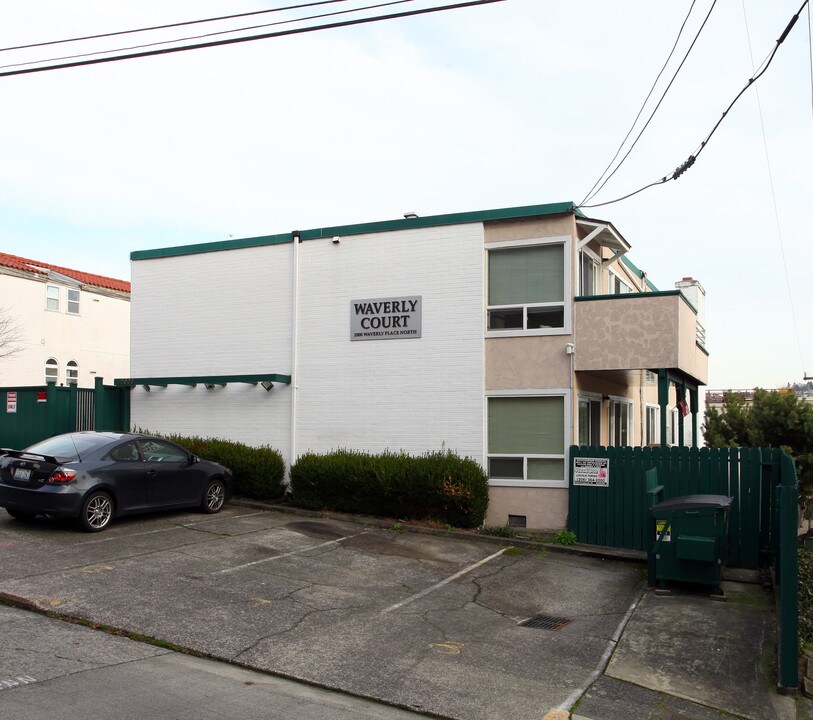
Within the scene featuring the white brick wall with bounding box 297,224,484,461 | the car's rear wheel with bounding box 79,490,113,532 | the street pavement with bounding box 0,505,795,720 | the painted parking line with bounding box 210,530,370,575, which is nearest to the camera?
the street pavement with bounding box 0,505,795,720

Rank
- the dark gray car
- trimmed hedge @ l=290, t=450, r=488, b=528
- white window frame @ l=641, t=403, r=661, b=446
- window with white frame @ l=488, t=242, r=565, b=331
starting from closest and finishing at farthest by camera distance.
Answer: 1. the dark gray car
2. trimmed hedge @ l=290, t=450, r=488, b=528
3. window with white frame @ l=488, t=242, r=565, b=331
4. white window frame @ l=641, t=403, r=661, b=446

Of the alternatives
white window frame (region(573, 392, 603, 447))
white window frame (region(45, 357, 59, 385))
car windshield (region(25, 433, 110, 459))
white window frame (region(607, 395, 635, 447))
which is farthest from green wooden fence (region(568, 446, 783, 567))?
white window frame (region(45, 357, 59, 385))

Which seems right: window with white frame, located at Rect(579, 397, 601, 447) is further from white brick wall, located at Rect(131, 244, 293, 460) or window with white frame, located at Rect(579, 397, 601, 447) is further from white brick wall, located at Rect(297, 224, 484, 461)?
white brick wall, located at Rect(131, 244, 293, 460)

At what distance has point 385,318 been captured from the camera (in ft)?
49.0

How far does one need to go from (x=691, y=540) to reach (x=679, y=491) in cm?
259

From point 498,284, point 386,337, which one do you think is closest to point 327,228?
point 386,337

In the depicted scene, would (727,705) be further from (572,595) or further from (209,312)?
(209,312)

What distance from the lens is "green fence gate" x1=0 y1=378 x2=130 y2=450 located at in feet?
56.0

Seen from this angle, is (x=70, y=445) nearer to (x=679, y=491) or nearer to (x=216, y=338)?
(x=216, y=338)

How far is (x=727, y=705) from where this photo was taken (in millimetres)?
6203

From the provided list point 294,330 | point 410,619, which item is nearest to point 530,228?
point 294,330

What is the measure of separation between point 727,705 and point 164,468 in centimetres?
908

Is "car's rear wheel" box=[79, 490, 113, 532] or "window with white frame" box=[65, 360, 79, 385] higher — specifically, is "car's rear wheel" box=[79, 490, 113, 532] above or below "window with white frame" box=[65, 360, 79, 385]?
below

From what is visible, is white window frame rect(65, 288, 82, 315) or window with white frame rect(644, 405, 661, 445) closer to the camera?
window with white frame rect(644, 405, 661, 445)
